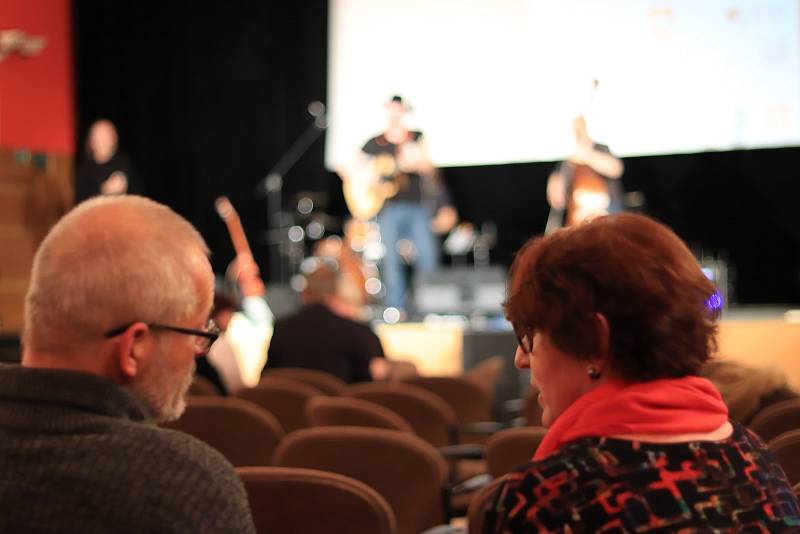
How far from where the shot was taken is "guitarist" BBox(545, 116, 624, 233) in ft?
30.7

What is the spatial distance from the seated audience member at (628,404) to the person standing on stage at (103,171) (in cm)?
958

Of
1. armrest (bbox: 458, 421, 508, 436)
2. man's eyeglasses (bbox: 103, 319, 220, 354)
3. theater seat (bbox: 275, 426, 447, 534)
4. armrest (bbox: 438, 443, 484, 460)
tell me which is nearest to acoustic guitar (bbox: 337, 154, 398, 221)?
armrest (bbox: 458, 421, 508, 436)

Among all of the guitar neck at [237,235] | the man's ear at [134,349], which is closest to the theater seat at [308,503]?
the man's ear at [134,349]

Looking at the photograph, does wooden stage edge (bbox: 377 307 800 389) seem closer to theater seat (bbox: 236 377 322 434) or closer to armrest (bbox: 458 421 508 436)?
armrest (bbox: 458 421 508 436)

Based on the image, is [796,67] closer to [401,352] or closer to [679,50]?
[679,50]

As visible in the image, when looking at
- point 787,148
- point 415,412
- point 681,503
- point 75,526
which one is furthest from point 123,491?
point 787,148

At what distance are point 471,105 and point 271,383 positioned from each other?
6418mm

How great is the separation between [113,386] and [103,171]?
9.56 m

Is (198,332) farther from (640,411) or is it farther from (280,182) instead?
(280,182)

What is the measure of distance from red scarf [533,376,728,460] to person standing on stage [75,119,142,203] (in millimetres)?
9631

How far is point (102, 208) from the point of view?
1.51 metres

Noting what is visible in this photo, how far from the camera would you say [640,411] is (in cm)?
130

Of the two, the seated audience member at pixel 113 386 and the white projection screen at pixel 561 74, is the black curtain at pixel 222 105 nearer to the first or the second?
the white projection screen at pixel 561 74

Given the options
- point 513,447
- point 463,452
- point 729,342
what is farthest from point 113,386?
point 729,342
